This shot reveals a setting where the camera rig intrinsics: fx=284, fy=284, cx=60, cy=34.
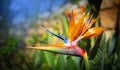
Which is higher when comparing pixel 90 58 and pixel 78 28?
pixel 78 28

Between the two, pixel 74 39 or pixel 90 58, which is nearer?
pixel 74 39

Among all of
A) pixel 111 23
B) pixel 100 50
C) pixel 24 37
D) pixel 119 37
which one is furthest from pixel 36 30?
pixel 100 50

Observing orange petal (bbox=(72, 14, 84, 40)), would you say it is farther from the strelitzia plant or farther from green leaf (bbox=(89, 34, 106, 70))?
green leaf (bbox=(89, 34, 106, 70))

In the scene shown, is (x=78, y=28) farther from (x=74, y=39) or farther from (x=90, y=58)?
(x=90, y=58)

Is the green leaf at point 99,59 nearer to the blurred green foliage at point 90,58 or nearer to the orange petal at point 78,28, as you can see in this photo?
the blurred green foliage at point 90,58

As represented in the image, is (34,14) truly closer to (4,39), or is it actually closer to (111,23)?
(4,39)

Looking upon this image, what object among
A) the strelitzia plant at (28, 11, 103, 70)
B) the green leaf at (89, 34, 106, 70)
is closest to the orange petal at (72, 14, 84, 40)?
the strelitzia plant at (28, 11, 103, 70)

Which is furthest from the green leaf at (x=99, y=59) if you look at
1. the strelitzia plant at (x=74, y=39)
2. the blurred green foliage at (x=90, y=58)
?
the strelitzia plant at (x=74, y=39)

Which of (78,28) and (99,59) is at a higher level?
(78,28)

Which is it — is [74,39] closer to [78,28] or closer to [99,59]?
[78,28]

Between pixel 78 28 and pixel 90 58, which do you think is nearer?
pixel 78 28

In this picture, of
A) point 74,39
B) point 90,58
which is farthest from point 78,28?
point 90,58
